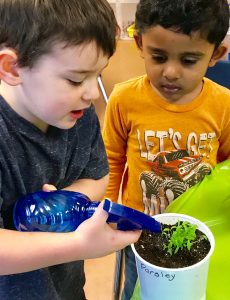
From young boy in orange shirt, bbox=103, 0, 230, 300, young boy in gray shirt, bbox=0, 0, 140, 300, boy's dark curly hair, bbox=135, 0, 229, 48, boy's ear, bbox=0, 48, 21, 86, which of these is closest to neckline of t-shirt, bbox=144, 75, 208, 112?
young boy in orange shirt, bbox=103, 0, 230, 300

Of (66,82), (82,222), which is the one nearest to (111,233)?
(82,222)

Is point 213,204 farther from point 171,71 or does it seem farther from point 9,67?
point 9,67

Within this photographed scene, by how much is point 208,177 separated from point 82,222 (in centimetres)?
33

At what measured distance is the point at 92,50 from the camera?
493mm

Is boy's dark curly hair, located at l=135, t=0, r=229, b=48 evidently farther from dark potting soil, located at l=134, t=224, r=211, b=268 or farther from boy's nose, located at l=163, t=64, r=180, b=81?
dark potting soil, located at l=134, t=224, r=211, b=268

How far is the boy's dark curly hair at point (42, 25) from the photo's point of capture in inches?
18.2

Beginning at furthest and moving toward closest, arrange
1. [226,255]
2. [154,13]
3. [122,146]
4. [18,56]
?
[122,146] < [154,13] < [226,255] < [18,56]

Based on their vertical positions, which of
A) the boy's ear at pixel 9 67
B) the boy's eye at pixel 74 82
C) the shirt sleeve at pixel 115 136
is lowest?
the shirt sleeve at pixel 115 136

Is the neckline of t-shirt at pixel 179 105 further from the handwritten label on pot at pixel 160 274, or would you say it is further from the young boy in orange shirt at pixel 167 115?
the handwritten label on pot at pixel 160 274

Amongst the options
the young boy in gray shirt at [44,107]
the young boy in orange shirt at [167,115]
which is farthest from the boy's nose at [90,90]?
the young boy in orange shirt at [167,115]

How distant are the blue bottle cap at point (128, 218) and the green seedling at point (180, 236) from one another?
17 millimetres

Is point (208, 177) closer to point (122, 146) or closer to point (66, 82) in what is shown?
point (122, 146)

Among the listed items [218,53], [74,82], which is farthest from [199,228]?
[218,53]

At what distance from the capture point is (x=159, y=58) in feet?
2.55
